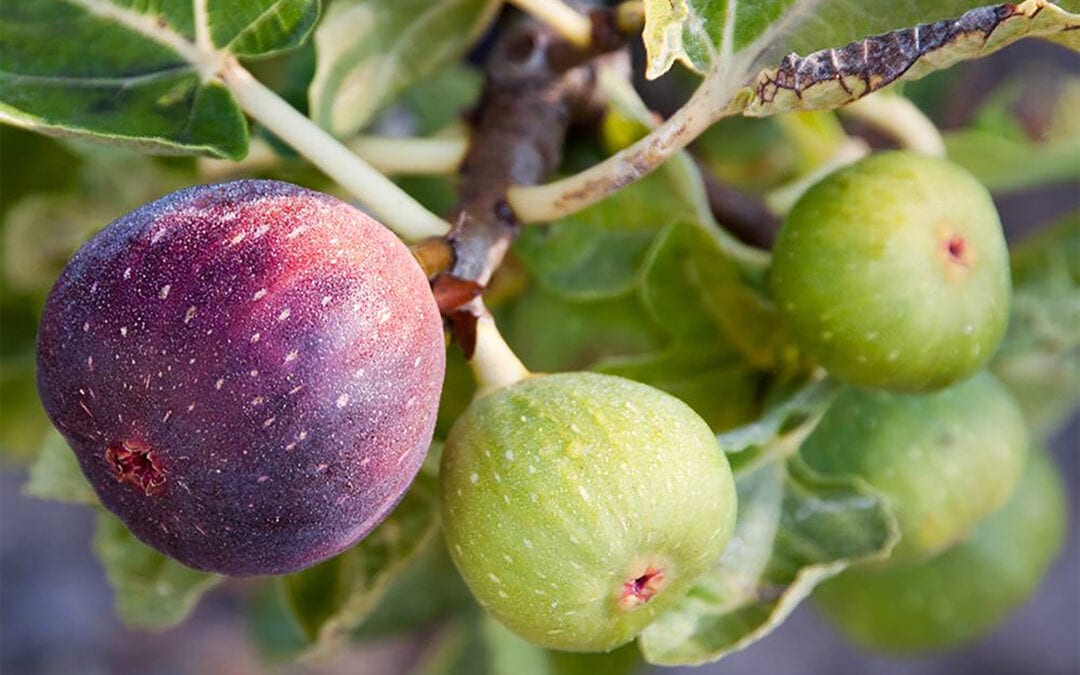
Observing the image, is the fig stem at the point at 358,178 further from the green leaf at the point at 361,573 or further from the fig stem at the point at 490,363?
the green leaf at the point at 361,573

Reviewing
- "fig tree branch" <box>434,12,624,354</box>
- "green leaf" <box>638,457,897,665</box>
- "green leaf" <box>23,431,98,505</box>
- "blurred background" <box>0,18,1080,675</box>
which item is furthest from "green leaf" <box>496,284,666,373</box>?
"blurred background" <box>0,18,1080,675</box>

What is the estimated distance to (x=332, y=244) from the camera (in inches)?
23.0

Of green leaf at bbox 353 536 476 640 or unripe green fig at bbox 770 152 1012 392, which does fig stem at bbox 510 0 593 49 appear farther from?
green leaf at bbox 353 536 476 640

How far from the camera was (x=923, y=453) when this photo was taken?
34.2 inches

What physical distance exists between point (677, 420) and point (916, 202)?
22 centimetres

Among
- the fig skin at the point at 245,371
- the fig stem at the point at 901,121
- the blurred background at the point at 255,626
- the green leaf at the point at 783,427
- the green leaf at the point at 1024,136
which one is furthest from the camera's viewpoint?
the blurred background at the point at 255,626

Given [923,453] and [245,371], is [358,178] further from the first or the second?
[923,453]

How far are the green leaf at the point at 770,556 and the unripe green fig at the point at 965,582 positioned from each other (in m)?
0.32

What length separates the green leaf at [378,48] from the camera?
33.2 inches

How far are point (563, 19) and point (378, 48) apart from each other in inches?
5.3

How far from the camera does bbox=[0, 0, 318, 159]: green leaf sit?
0.71 m

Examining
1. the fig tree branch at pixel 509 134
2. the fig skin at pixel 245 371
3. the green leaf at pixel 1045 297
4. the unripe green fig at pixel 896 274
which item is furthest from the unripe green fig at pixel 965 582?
the fig skin at pixel 245 371

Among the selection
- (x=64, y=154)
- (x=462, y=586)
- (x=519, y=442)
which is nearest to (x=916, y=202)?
(x=519, y=442)

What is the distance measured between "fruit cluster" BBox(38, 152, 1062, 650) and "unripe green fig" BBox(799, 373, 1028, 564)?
4.3 inches
